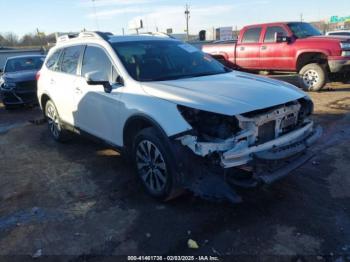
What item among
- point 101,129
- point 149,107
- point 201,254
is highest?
point 149,107

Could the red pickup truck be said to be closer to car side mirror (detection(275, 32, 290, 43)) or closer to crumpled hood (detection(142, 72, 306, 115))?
car side mirror (detection(275, 32, 290, 43))

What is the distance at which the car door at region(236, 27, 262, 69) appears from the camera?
11.3 meters

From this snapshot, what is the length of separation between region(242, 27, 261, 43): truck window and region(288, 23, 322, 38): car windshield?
105cm

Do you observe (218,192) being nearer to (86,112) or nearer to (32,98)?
(86,112)

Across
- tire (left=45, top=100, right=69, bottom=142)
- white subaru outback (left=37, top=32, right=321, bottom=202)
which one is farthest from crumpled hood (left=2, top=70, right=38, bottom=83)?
white subaru outback (left=37, top=32, right=321, bottom=202)

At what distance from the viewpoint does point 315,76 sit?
9914 millimetres

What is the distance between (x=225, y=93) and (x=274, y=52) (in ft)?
25.7

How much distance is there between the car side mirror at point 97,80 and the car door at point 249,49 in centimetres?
784

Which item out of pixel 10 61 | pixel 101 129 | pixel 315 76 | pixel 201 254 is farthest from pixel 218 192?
pixel 10 61

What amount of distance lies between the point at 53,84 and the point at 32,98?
535cm

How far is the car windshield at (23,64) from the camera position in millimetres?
11711

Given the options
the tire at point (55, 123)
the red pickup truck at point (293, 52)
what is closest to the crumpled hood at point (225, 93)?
the tire at point (55, 123)

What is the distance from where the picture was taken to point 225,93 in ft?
12.0

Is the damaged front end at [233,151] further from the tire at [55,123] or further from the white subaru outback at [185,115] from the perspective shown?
the tire at [55,123]
